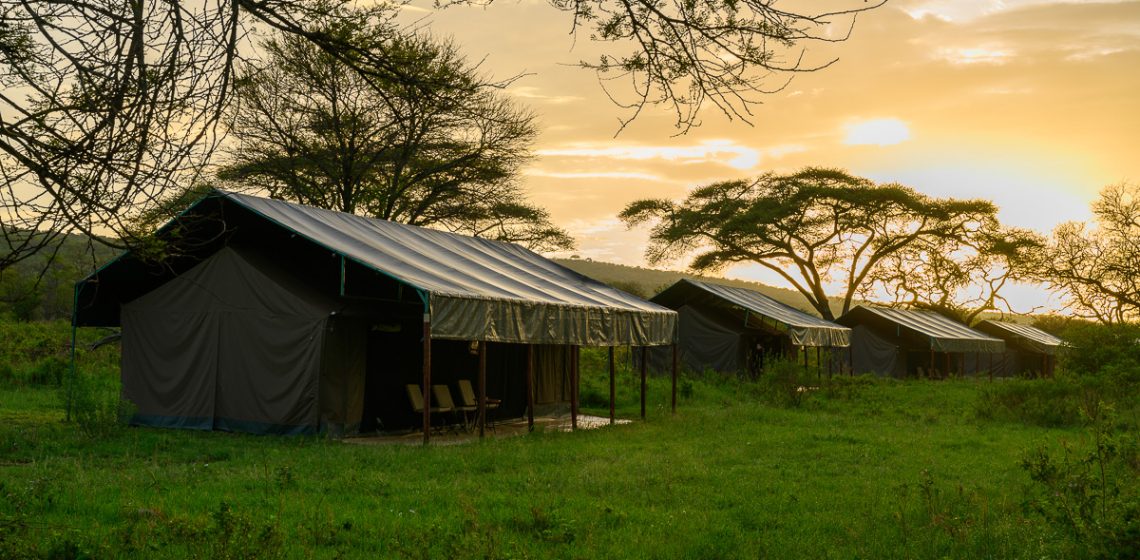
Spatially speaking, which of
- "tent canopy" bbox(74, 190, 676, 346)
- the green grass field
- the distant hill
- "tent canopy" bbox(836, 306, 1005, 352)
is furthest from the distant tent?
the distant hill

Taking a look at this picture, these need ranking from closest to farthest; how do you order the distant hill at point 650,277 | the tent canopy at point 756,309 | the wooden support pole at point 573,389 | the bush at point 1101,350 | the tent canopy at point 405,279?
1. the tent canopy at point 405,279
2. the wooden support pole at point 573,389
3. the bush at point 1101,350
4. the tent canopy at point 756,309
5. the distant hill at point 650,277

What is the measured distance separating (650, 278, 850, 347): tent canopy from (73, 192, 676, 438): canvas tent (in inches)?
426

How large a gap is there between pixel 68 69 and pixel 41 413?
41.1ft

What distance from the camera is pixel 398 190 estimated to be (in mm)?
28938

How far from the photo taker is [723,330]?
2811 cm

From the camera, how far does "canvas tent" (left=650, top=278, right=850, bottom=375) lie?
1088 inches

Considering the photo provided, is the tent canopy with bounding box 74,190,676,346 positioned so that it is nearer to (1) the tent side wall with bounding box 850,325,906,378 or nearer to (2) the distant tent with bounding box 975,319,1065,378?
(1) the tent side wall with bounding box 850,325,906,378

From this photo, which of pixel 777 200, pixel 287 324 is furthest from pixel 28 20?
pixel 777 200

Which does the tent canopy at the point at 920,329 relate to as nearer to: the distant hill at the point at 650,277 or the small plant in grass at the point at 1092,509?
the small plant in grass at the point at 1092,509

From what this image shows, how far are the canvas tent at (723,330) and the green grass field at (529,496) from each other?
42.2 ft

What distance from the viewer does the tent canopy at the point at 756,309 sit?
26.3 metres

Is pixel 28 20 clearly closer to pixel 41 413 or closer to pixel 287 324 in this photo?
pixel 287 324

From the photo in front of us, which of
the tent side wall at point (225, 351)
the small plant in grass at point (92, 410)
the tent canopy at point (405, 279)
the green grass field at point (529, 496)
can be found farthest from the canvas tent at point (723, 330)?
the small plant in grass at point (92, 410)

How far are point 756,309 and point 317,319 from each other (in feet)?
50.3
